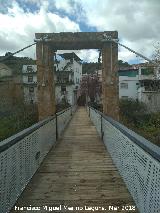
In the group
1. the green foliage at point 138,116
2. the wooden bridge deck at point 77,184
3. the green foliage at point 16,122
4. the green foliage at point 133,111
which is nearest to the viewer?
the wooden bridge deck at point 77,184

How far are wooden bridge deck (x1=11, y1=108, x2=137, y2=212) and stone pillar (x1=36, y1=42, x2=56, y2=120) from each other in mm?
4517

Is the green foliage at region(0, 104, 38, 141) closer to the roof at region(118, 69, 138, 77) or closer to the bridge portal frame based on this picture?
the bridge portal frame

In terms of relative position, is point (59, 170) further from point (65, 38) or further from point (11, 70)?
point (11, 70)

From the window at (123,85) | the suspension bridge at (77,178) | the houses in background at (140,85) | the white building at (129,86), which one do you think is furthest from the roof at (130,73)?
the suspension bridge at (77,178)

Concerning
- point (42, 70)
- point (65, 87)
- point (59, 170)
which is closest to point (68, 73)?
point (65, 87)

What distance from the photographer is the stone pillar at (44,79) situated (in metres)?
13.5

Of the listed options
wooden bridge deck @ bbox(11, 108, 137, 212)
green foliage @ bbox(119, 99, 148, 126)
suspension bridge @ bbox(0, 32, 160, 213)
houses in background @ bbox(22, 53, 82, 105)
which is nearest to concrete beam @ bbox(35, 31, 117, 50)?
wooden bridge deck @ bbox(11, 108, 137, 212)

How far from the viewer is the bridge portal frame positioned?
43.4 feet

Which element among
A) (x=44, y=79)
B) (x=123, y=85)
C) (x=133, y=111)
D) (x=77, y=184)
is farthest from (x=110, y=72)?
(x=123, y=85)

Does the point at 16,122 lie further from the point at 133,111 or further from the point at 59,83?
the point at 59,83

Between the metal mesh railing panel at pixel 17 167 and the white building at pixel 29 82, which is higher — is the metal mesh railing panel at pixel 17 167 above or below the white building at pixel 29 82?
below

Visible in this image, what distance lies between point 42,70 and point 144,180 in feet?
31.7

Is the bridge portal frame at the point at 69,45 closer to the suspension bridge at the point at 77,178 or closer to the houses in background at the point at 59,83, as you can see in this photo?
the suspension bridge at the point at 77,178

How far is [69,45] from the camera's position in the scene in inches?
548
